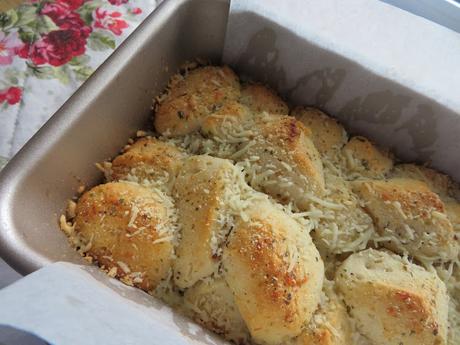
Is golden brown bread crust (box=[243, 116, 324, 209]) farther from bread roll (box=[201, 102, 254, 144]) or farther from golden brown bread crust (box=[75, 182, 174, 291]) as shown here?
golden brown bread crust (box=[75, 182, 174, 291])

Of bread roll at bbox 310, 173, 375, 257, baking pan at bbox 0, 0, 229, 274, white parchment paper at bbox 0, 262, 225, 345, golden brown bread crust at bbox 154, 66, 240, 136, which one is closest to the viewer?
white parchment paper at bbox 0, 262, 225, 345

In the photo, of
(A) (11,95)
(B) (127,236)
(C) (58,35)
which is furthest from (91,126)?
(C) (58,35)

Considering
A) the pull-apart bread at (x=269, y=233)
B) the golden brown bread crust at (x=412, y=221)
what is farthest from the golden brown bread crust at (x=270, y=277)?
the golden brown bread crust at (x=412, y=221)

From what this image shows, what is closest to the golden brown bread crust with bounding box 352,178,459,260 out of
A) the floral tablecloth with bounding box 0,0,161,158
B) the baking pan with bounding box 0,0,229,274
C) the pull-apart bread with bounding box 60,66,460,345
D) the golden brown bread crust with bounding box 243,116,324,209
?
the pull-apart bread with bounding box 60,66,460,345

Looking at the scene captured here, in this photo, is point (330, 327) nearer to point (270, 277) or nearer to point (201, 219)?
point (270, 277)

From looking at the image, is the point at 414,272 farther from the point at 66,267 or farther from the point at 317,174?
the point at 66,267
